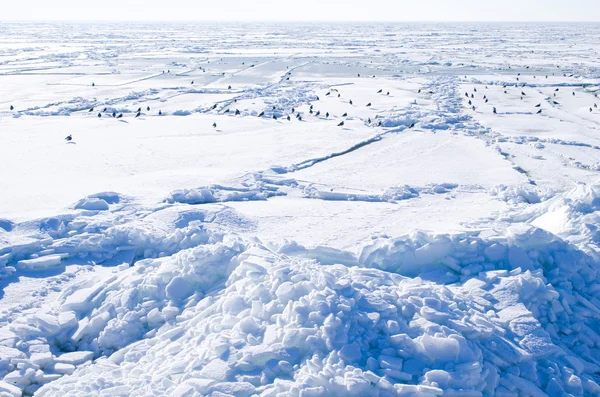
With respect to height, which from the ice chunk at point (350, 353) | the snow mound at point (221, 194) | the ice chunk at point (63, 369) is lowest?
the ice chunk at point (63, 369)

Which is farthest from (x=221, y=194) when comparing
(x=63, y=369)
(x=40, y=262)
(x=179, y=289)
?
(x=63, y=369)

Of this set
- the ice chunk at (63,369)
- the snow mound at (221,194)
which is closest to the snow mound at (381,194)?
the snow mound at (221,194)

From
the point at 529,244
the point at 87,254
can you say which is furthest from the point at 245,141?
the point at 529,244

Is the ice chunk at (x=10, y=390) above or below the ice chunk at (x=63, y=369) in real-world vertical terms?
above

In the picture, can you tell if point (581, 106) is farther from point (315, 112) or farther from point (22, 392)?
point (22, 392)

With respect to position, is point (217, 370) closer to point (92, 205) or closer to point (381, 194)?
point (92, 205)

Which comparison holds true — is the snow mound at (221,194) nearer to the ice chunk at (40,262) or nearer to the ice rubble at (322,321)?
the ice rubble at (322,321)
